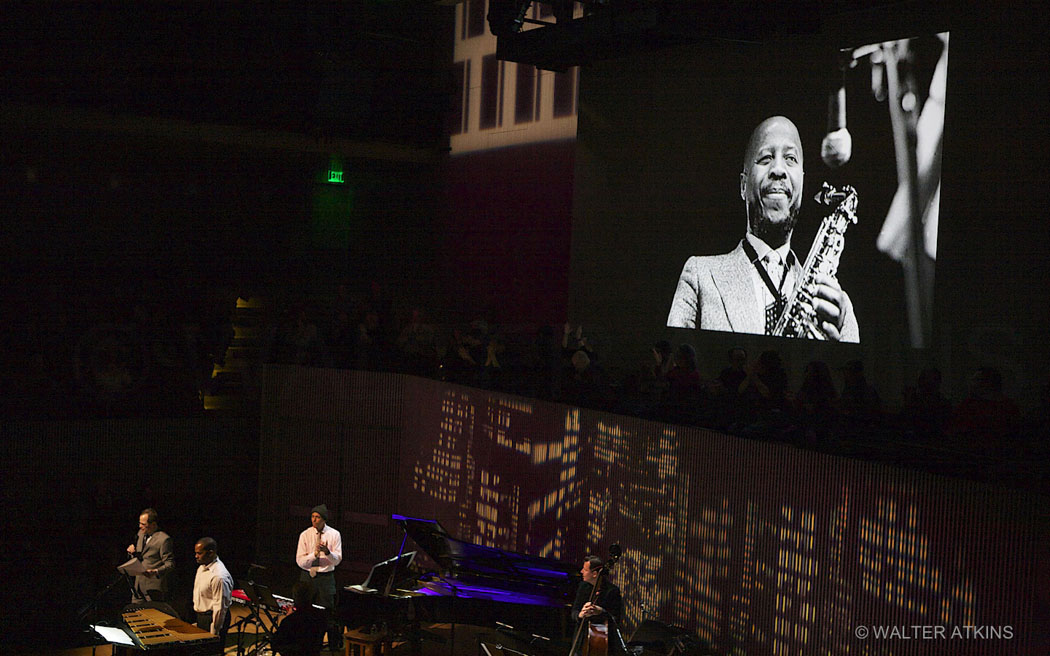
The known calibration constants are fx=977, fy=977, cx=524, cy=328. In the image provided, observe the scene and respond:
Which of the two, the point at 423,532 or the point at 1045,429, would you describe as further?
Result: the point at 423,532

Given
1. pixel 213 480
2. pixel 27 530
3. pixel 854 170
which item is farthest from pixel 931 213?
pixel 27 530

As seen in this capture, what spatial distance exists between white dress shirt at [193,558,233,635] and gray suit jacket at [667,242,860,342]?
5.86 metres

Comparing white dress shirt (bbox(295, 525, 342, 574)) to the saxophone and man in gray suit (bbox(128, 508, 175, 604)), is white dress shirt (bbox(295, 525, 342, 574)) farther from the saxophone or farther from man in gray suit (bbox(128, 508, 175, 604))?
the saxophone

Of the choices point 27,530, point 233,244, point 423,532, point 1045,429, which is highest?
point 233,244

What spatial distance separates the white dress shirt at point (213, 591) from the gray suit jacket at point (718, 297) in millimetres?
5860

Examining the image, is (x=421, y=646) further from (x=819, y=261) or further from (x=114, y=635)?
(x=819, y=261)

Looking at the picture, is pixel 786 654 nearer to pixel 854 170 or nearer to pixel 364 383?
pixel 854 170

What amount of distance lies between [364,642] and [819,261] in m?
5.58

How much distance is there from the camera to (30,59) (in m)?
13.4

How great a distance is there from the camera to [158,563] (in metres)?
8.49

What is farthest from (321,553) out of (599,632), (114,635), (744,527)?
(744,527)

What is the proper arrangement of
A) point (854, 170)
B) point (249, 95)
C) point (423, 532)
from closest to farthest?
point (423, 532) → point (854, 170) → point (249, 95)

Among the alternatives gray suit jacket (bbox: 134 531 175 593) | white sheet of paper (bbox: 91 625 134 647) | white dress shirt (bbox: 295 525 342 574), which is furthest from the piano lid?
gray suit jacket (bbox: 134 531 175 593)

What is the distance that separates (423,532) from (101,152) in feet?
30.2
